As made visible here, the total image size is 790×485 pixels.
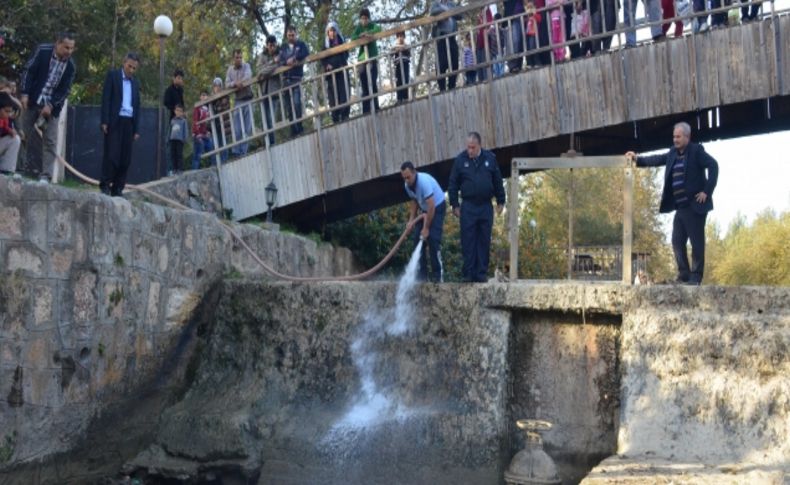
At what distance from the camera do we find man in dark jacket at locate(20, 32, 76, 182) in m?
9.82

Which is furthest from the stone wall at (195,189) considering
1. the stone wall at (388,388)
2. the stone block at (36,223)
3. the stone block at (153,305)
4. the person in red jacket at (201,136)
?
the stone block at (36,223)

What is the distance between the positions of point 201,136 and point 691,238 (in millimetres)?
8515

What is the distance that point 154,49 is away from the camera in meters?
21.4

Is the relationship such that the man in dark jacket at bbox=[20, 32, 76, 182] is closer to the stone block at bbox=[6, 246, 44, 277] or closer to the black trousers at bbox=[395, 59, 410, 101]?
the stone block at bbox=[6, 246, 44, 277]

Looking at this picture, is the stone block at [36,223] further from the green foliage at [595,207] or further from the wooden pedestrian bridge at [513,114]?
the green foliage at [595,207]

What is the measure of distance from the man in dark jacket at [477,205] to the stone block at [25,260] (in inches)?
151

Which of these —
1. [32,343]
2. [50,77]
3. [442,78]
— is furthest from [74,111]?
[32,343]

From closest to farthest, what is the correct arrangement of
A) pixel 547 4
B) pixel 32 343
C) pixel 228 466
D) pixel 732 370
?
pixel 732 370 < pixel 32 343 < pixel 228 466 < pixel 547 4

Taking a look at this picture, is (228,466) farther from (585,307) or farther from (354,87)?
(354,87)

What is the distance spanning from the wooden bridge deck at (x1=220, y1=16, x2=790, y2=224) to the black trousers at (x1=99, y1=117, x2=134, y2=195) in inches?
184

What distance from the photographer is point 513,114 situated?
13141 millimetres

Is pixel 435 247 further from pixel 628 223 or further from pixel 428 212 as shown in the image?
pixel 628 223

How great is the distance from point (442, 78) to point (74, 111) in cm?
493

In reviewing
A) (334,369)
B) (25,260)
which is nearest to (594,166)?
(334,369)
